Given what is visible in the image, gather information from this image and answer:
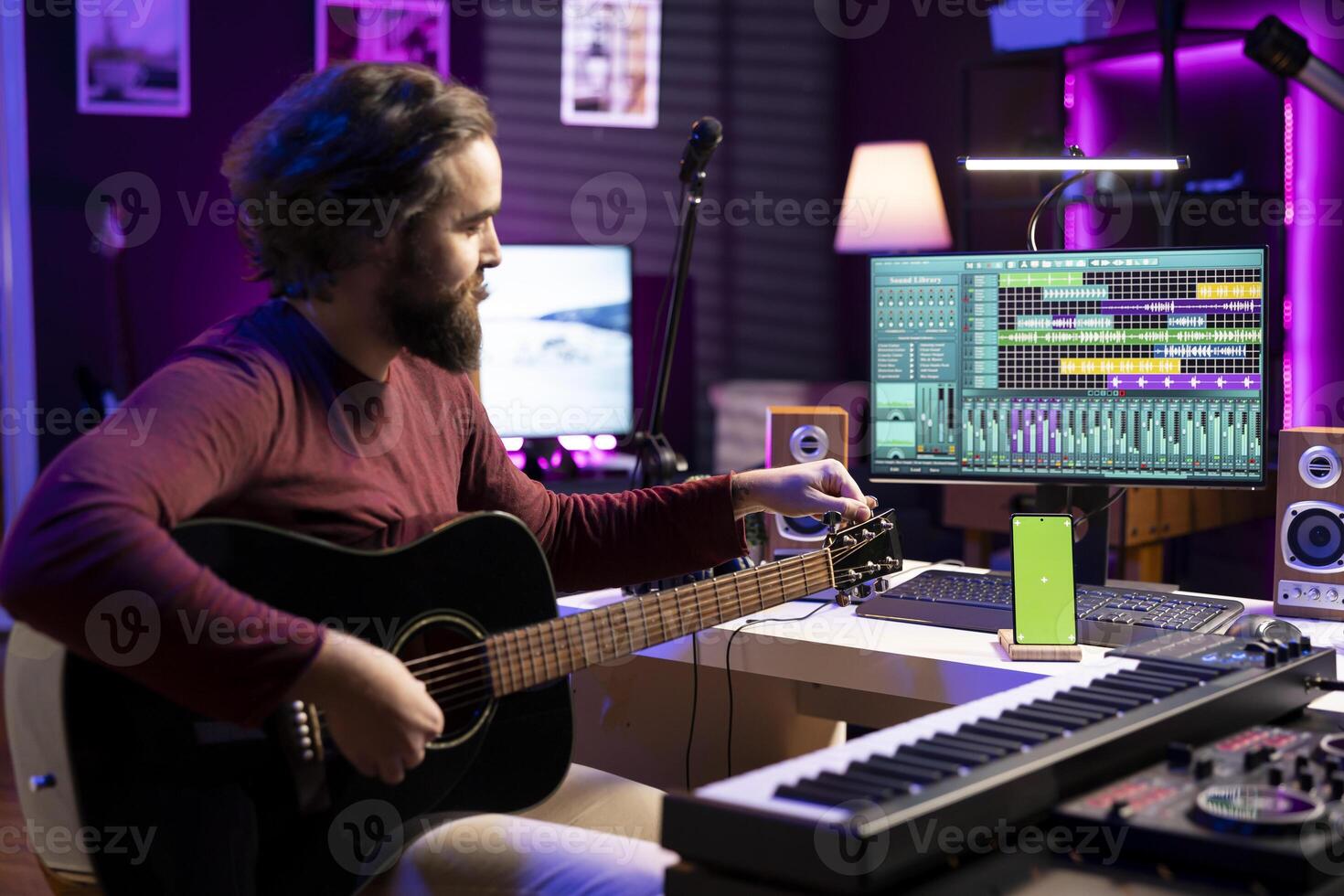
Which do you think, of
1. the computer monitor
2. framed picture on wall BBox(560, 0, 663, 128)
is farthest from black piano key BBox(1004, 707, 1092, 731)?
framed picture on wall BBox(560, 0, 663, 128)

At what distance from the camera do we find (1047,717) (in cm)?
110

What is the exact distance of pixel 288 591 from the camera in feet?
4.26

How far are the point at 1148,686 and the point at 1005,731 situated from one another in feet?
0.66

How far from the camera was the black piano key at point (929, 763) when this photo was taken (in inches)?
37.9

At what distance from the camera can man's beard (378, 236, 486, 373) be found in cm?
151

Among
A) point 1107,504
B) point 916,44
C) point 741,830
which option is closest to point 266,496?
point 741,830
